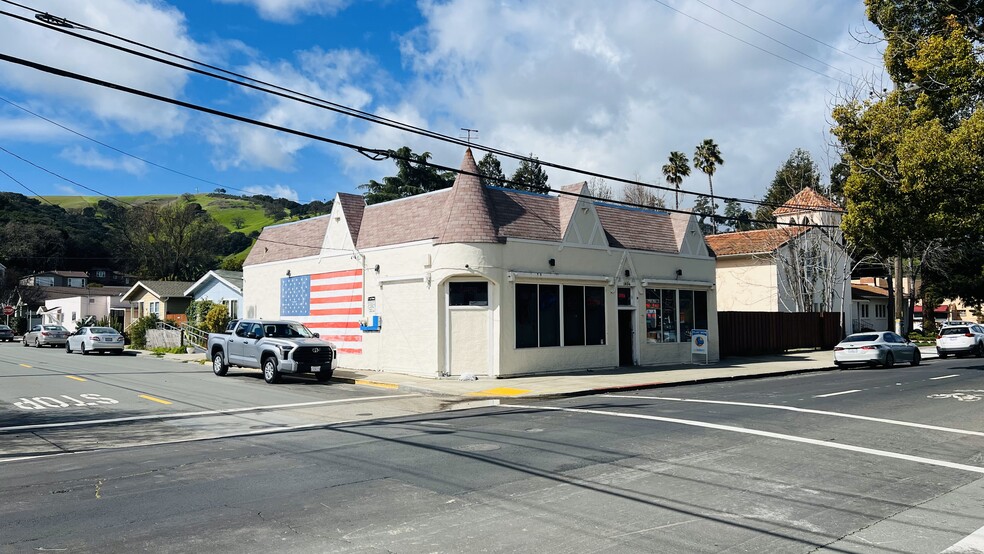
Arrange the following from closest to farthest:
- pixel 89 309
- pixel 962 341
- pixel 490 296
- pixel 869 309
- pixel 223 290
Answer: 1. pixel 490 296
2. pixel 962 341
3. pixel 223 290
4. pixel 869 309
5. pixel 89 309

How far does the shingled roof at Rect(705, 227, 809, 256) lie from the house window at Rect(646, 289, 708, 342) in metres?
11.3

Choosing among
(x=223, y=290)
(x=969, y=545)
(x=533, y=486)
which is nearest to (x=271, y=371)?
(x=533, y=486)

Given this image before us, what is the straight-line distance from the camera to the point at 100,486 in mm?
8102

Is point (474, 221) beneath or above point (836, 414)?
above

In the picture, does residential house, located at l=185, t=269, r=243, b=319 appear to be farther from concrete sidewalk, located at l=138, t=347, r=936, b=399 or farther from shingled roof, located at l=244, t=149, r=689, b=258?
shingled roof, located at l=244, t=149, r=689, b=258

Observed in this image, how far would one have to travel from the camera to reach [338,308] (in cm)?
2603

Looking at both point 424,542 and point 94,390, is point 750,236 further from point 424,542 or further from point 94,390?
point 424,542

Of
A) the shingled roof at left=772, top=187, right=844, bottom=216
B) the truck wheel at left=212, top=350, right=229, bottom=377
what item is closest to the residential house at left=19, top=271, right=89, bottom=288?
the truck wheel at left=212, top=350, right=229, bottom=377

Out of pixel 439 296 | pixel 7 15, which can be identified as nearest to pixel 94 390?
pixel 439 296

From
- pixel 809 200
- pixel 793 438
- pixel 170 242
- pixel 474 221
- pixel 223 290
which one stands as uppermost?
pixel 170 242

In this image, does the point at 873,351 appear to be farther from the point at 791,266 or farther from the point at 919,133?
the point at 791,266

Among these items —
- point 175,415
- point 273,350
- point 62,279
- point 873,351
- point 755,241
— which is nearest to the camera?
point 175,415

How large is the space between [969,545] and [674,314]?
21.7m

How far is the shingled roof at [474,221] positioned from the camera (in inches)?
854
